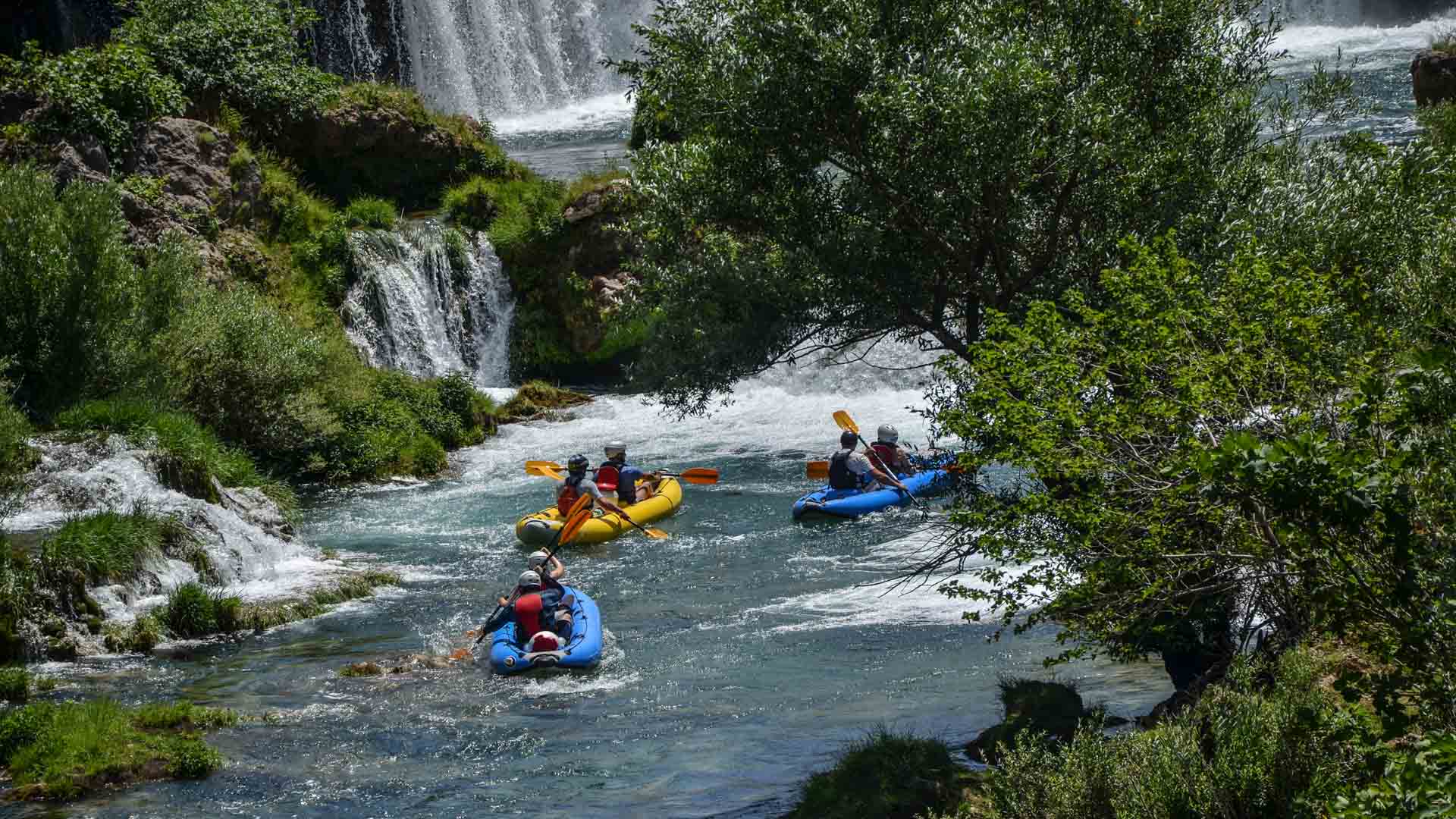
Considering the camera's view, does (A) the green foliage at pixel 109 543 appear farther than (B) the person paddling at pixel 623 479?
No

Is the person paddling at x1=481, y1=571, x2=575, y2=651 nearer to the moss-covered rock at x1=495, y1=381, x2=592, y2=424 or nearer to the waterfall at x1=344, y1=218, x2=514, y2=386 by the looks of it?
the moss-covered rock at x1=495, y1=381, x2=592, y2=424

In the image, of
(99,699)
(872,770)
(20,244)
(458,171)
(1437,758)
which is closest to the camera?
(1437,758)

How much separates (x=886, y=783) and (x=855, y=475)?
949 centimetres

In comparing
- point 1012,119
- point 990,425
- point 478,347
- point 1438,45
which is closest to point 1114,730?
point 990,425

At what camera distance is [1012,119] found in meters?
8.95

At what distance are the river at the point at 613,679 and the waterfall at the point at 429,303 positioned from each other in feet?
21.0

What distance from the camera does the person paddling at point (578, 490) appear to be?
16.4 metres

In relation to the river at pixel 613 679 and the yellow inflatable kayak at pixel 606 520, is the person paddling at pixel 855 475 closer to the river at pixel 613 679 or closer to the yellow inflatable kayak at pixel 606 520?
the river at pixel 613 679

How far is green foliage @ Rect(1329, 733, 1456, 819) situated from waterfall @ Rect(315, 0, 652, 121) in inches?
1319

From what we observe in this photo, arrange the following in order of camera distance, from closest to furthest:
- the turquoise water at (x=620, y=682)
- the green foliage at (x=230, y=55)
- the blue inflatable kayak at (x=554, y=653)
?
the turquoise water at (x=620, y=682), the blue inflatable kayak at (x=554, y=653), the green foliage at (x=230, y=55)

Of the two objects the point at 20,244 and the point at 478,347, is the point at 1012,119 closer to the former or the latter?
the point at 20,244

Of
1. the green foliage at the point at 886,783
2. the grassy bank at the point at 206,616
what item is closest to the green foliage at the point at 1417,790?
the green foliage at the point at 886,783

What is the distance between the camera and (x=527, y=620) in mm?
12047

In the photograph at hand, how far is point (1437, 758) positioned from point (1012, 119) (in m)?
5.50
